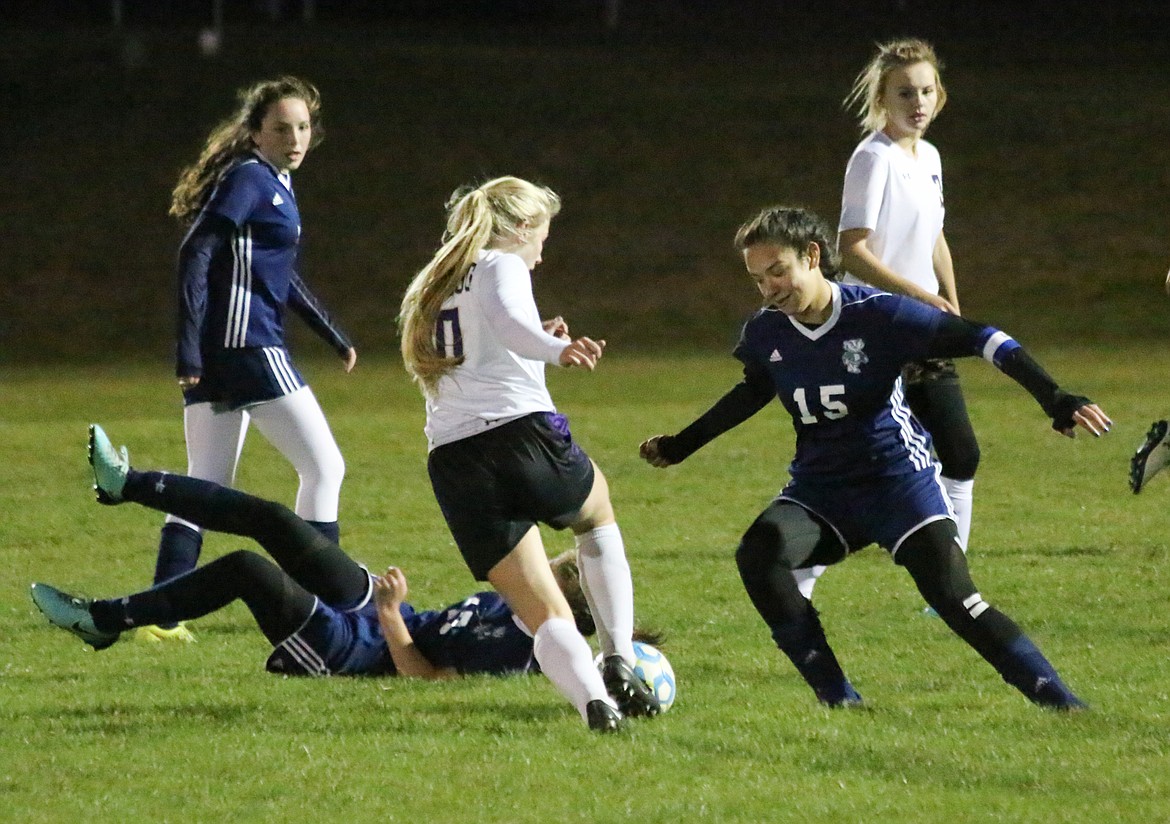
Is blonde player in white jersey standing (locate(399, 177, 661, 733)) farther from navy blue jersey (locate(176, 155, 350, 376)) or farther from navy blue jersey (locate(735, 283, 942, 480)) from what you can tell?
navy blue jersey (locate(176, 155, 350, 376))

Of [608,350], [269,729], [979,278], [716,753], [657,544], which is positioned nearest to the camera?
[716,753]

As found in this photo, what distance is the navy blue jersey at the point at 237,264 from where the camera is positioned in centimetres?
634

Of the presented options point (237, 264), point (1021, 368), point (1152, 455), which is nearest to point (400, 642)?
point (237, 264)

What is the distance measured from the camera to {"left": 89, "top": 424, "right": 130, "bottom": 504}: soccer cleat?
5746 millimetres

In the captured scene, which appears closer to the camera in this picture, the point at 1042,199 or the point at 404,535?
the point at 404,535

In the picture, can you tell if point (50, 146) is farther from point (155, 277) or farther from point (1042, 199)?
point (1042, 199)

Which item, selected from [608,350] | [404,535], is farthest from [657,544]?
[608,350]

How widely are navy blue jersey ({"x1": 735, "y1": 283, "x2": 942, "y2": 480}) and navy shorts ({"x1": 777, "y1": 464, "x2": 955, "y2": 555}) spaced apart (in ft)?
0.11

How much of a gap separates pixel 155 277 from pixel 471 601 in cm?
1836

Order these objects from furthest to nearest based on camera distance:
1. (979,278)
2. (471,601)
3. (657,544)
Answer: (979,278), (657,544), (471,601)

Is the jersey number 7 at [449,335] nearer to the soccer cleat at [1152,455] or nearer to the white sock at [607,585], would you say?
the white sock at [607,585]

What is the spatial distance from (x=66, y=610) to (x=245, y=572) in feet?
1.95

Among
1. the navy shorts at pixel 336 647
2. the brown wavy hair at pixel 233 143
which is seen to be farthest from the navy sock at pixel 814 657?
the brown wavy hair at pixel 233 143

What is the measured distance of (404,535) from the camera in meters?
9.10
